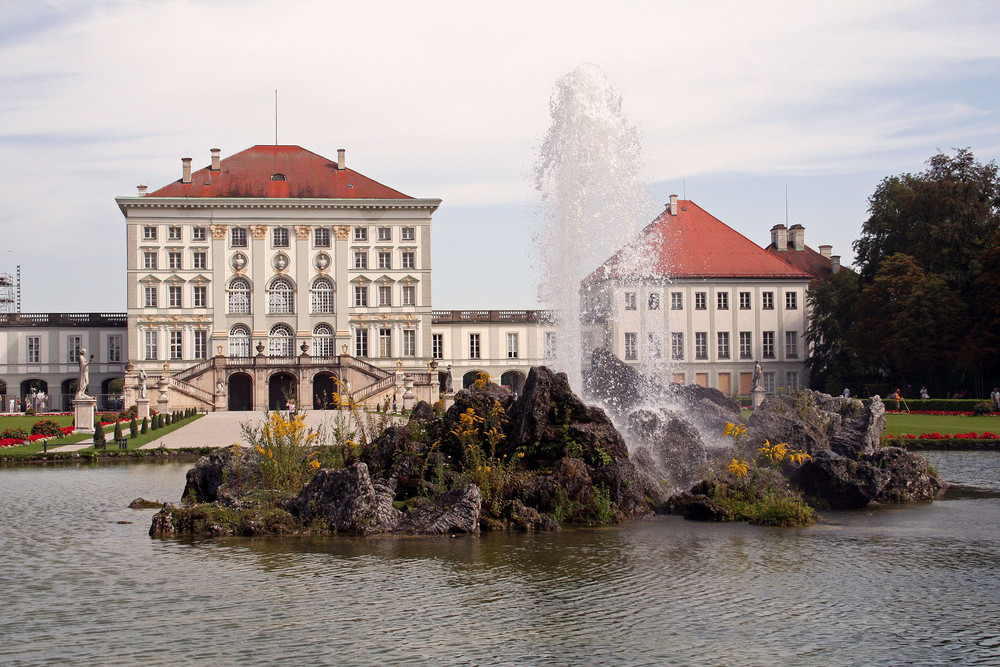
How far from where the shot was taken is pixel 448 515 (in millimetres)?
14406

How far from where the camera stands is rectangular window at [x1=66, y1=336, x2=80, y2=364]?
6888 cm

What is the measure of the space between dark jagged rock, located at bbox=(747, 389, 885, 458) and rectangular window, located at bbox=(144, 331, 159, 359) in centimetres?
5167

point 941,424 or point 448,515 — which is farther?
point 941,424

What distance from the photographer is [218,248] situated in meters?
66.7

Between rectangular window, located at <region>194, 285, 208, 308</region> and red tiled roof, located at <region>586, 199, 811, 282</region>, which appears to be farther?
red tiled roof, located at <region>586, 199, 811, 282</region>

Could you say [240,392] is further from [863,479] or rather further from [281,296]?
[863,479]

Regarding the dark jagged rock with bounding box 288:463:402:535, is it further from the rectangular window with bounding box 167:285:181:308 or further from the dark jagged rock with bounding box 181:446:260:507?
the rectangular window with bounding box 167:285:181:308

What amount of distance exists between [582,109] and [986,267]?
32391mm

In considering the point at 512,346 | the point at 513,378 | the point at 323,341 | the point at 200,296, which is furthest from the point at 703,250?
the point at 200,296

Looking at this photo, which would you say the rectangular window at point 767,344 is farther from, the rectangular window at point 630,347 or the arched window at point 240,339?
the arched window at point 240,339

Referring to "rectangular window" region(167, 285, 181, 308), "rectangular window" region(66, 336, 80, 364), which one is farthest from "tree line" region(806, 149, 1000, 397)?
"rectangular window" region(66, 336, 80, 364)

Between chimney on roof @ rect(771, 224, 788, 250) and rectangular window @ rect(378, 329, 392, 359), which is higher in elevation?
chimney on roof @ rect(771, 224, 788, 250)

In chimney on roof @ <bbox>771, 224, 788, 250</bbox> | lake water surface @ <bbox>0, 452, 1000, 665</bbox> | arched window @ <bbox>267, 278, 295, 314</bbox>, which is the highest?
chimney on roof @ <bbox>771, 224, 788, 250</bbox>

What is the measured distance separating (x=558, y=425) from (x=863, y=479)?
5.29m
